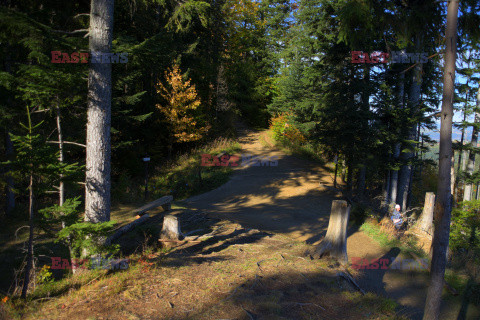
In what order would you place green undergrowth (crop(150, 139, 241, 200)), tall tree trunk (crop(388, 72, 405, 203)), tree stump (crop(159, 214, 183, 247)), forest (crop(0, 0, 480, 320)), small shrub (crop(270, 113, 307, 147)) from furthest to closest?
small shrub (crop(270, 113, 307, 147)) → green undergrowth (crop(150, 139, 241, 200)) → tall tree trunk (crop(388, 72, 405, 203)) → tree stump (crop(159, 214, 183, 247)) → forest (crop(0, 0, 480, 320))

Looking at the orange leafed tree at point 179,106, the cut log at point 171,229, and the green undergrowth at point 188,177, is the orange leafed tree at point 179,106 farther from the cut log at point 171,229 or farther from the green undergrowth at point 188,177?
the cut log at point 171,229

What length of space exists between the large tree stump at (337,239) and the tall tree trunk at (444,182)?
2152mm

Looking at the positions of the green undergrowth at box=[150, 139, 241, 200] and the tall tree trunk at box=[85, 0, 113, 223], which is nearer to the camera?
the tall tree trunk at box=[85, 0, 113, 223]

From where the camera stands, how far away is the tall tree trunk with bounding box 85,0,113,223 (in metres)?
5.84

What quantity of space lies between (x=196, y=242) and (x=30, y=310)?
4.05 metres

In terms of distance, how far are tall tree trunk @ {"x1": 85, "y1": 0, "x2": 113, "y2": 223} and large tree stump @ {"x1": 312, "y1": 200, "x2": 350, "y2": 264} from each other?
5.09m

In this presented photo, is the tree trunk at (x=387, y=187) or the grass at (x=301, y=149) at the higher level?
the grass at (x=301, y=149)

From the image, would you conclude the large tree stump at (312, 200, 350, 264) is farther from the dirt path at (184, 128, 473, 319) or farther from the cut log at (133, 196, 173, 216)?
the cut log at (133, 196, 173, 216)

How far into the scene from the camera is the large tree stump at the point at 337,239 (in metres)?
6.75

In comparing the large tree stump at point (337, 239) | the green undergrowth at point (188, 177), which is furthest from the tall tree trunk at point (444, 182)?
the green undergrowth at point (188, 177)

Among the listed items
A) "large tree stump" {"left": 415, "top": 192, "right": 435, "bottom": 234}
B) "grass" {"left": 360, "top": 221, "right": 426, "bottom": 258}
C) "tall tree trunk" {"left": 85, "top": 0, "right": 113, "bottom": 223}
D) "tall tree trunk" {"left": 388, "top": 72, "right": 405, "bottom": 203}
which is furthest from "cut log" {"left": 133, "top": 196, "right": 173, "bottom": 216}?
"tall tree trunk" {"left": 388, "top": 72, "right": 405, "bottom": 203}

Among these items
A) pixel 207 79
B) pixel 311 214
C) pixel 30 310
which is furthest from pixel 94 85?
pixel 207 79

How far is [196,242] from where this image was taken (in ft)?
25.3

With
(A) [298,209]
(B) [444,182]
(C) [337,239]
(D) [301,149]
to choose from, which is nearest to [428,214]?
(A) [298,209]
